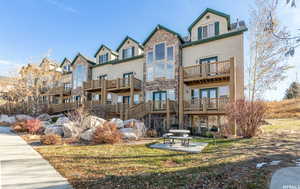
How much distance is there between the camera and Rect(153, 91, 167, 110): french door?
52.3ft

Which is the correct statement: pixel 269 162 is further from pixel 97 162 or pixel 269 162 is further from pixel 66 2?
pixel 66 2

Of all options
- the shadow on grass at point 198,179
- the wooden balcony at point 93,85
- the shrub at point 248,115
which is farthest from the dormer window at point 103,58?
the shadow on grass at point 198,179

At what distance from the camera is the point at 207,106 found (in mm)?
13984

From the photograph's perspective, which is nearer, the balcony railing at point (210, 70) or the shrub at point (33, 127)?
the shrub at point (33, 127)

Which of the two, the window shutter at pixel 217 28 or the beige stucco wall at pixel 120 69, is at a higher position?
the window shutter at pixel 217 28

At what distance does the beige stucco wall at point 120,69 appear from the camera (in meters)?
20.4

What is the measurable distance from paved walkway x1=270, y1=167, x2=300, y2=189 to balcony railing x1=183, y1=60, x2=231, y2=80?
10.0 meters

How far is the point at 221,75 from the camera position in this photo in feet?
44.8

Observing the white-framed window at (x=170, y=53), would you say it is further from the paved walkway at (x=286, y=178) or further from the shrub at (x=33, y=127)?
the paved walkway at (x=286, y=178)

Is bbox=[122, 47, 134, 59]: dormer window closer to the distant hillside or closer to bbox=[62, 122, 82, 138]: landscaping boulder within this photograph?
bbox=[62, 122, 82, 138]: landscaping boulder

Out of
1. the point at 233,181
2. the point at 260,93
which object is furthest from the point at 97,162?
the point at 260,93

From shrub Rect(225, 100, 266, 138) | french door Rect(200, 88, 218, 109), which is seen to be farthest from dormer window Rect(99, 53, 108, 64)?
shrub Rect(225, 100, 266, 138)

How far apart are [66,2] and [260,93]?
76.0 ft

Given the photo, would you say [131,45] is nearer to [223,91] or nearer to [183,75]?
[183,75]
